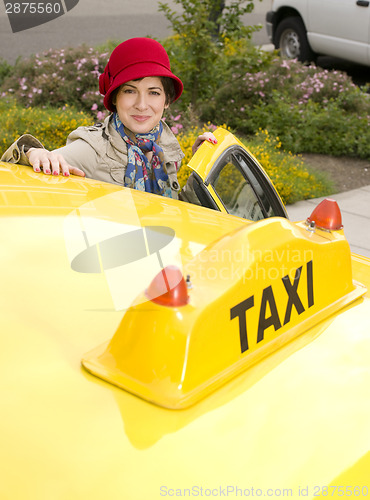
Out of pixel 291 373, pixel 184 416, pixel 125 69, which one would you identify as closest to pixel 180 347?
pixel 184 416

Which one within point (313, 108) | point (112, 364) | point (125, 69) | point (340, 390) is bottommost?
point (313, 108)

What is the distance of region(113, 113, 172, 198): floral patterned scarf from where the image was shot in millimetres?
2871

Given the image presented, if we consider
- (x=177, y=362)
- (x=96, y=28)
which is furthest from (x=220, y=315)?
(x=96, y=28)

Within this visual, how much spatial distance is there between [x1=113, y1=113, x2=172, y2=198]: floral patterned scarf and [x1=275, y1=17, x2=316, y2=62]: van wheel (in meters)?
8.71

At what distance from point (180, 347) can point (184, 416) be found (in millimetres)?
122

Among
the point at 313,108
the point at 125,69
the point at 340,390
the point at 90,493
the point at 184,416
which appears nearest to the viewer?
the point at 90,493

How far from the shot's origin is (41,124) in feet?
21.2

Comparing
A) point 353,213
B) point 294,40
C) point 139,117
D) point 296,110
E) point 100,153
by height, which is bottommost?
point 353,213

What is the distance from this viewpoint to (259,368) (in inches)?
53.1

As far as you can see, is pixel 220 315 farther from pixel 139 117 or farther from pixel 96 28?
pixel 96 28

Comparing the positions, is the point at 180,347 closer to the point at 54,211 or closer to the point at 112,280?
the point at 112,280

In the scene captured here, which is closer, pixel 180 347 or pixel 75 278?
pixel 180 347

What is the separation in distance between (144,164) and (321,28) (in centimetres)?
894

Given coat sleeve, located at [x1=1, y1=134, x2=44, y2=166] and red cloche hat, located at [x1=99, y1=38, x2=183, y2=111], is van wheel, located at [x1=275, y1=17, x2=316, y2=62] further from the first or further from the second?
coat sleeve, located at [x1=1, y1=134, x2=44, y2=166]
